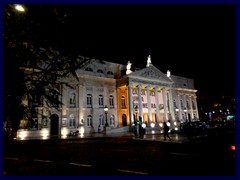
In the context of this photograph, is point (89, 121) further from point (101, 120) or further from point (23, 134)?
point (23, 134)

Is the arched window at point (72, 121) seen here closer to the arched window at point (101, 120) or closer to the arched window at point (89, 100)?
the arched window at point (89, 100)

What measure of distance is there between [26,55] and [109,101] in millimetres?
33649

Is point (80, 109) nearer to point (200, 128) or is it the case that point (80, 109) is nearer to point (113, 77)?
point (113, 77)

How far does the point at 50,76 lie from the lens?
288 inches

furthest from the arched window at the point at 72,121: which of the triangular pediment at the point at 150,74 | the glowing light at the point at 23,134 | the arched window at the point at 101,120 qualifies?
the triangular pediment at the point at 150,74

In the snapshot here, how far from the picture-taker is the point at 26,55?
252 inches

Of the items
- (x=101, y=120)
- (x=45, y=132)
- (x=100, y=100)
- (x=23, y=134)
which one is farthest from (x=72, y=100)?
(x=23, y=134)

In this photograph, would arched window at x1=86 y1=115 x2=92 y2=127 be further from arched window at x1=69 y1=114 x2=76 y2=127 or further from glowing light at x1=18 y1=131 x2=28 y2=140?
glowing light at x1=18 y1=131 x2=28 y2=140

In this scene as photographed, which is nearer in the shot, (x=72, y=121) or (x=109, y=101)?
(x=72, y=121)

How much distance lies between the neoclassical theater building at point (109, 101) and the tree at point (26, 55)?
23.5m

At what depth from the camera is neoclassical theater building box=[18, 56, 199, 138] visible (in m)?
32.9

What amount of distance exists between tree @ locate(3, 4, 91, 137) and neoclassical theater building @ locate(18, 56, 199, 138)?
77.1ft

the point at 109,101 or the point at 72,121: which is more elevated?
the point at 109,101

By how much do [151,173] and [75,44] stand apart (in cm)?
532
